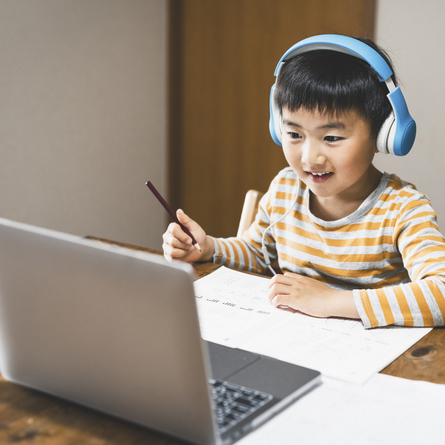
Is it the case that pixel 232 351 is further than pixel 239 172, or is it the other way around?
pixel 239 172

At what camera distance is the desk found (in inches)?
24.3

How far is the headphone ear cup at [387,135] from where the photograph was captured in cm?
110

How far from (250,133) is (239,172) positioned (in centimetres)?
19

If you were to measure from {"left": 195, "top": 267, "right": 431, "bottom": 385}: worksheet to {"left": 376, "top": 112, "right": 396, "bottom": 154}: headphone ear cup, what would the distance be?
1.17ft

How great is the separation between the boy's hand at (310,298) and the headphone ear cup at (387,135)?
0.99ft

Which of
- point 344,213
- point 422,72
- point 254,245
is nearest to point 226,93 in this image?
point 422,72

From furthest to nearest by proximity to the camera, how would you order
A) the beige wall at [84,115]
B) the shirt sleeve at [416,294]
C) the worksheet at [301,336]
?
the beige wall at [84,115] < the shirt sleeve at [416,294] < the worksheet at [301,336]

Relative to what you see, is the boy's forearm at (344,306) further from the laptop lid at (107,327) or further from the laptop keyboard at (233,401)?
the laptop lid at (107,327)

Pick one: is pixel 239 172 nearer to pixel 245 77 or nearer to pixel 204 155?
pixel 204 155

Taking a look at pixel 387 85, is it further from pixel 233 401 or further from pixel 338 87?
pixel 233 401

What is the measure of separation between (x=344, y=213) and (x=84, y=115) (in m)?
1.55

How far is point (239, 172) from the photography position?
2.85 metres

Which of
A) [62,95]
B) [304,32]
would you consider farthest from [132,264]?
[304,32]

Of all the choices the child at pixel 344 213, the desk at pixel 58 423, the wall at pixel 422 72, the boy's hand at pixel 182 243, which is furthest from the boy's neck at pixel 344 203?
the wall at pixel 422 72
